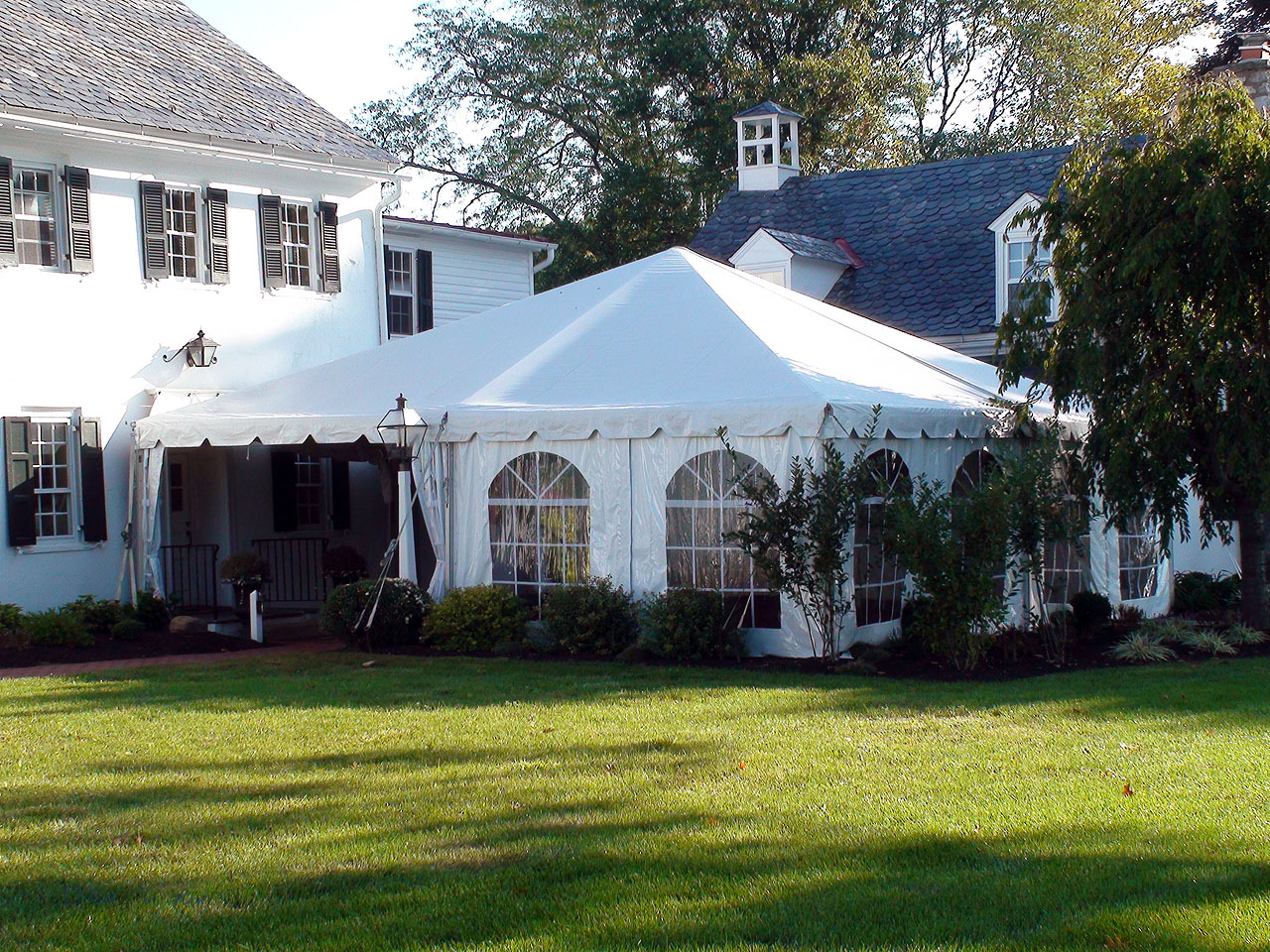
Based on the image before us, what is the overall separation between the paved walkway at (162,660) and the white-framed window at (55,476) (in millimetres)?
3217

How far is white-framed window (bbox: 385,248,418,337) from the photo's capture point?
65.4 ft

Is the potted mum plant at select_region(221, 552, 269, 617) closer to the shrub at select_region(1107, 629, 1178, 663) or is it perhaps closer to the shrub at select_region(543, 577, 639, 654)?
the shrub at select_region(543, 577, 639, 654)

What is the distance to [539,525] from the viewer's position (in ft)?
42.2

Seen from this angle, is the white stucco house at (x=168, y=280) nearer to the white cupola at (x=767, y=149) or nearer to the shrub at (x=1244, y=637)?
the white cupola at (x=767, y=149)

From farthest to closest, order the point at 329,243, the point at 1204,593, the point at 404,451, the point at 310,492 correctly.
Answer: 1. the point at 310,492
2. the point at 329,243
3. the point at 1204,593
4. the point at 404,451

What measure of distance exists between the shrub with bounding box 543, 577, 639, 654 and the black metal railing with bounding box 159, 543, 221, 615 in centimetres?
610

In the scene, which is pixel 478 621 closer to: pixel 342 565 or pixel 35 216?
pixel 342 565

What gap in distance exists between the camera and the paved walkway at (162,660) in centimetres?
1170

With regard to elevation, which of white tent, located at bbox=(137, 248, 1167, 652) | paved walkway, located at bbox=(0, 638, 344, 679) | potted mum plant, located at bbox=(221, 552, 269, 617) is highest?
white tent, located at bbox=(137, 248, 1167, 652)

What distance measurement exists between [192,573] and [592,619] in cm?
740

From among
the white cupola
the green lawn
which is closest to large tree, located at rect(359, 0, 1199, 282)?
the white cupola

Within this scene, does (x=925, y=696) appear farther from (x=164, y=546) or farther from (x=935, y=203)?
(x=935, y=203)

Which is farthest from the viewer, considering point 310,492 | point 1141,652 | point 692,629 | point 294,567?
point 310,492

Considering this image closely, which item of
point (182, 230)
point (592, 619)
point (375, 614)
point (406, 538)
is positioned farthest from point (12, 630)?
point (592, 619)
